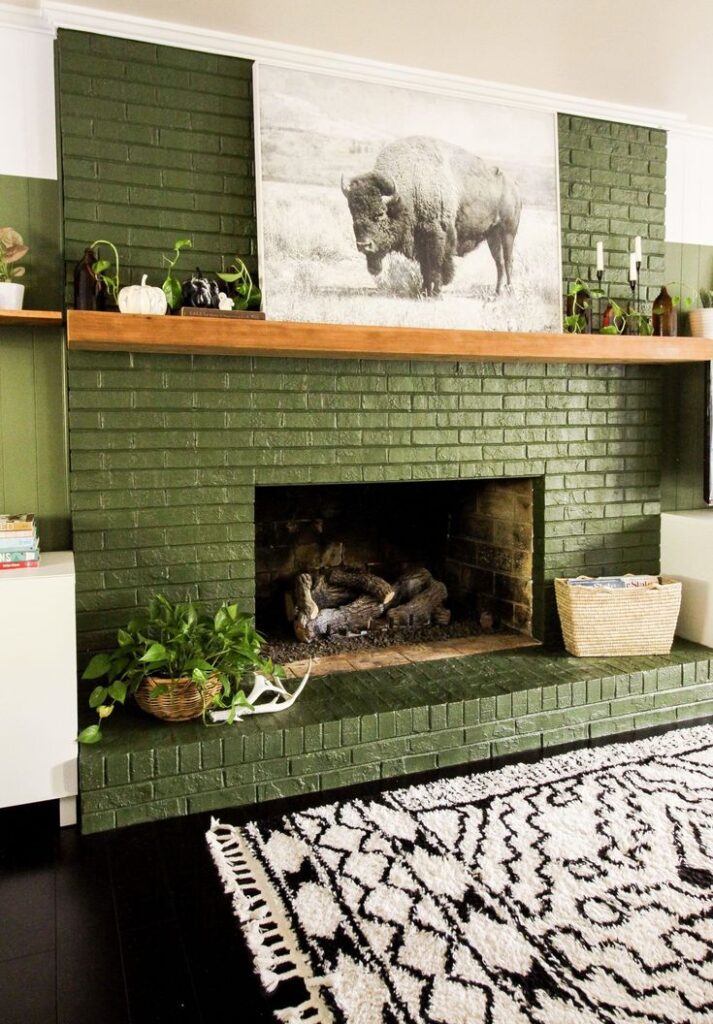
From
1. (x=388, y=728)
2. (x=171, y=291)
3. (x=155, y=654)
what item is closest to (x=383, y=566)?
(x=388, y=728)

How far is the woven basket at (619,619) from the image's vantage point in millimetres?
3357

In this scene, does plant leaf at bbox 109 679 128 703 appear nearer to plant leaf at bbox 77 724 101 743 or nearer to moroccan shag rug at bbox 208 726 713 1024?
plant leaf at bbox 77 724 101 743

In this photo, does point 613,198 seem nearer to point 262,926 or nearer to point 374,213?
point 374,213

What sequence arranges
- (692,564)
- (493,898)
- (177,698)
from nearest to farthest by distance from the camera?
(493,898), (177,698), (692,564)

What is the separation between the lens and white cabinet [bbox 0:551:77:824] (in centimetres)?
236

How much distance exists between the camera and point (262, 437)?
3.04m

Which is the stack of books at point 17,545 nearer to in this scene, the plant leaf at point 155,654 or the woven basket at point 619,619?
the plant leaf at point 155,654

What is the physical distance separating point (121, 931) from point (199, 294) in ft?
6.33

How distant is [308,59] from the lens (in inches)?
117

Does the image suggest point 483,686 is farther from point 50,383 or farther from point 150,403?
point 50,383

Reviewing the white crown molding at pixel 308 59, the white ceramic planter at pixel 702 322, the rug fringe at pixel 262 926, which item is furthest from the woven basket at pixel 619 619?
the white crown molding at pixel 308 59

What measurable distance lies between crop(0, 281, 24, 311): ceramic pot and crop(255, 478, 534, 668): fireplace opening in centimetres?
136

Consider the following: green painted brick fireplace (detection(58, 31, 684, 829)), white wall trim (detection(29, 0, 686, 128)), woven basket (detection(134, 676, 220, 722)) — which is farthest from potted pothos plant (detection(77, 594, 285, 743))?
white wall trim (detection(29, 0, 686, 128))

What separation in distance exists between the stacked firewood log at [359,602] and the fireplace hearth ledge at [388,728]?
50cm
